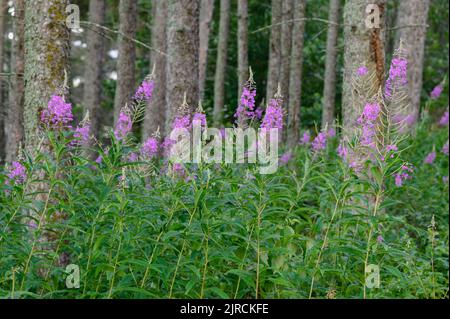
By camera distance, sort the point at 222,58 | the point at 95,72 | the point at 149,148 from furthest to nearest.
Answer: the point at 95,72
the point at 222,58
the point at 149,148

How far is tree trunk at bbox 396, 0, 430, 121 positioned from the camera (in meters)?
17.3

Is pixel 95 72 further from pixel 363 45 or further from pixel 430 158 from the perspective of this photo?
pixel 363 45

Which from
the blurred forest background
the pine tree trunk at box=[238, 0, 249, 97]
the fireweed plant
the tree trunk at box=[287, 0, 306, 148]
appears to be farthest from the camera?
the pine tree trunk at box=[238, 0, 249, 97]

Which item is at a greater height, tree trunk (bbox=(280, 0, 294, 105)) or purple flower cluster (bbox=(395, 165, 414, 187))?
tree trunk (bbox=(280, 0, 294, 105))

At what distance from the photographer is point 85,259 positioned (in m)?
6.27

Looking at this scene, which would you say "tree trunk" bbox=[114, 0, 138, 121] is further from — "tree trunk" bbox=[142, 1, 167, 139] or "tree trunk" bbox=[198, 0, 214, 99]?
"tree trunk" bbox=[198, 0, 214, 99]

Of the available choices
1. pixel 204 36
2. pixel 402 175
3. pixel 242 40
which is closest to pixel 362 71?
pixel 402 175

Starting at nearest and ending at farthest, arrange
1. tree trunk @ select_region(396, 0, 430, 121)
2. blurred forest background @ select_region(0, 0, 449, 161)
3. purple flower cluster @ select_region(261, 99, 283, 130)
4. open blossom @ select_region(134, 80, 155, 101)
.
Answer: purple flower cluster @ select_region(261, 99, 283, 130) → open blossom @ select_region(134, 80, 155, 101) → blurred forest background @ select_region(0, 0, 449, 161) → tree trunk @ select_region(396, 0, 430, 121)

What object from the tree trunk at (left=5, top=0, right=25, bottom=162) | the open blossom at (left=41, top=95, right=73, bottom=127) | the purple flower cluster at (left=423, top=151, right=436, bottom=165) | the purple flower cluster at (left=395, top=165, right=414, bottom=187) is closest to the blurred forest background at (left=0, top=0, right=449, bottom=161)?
the tree trunk at (left=5, top=0, right=25, bottom=162)

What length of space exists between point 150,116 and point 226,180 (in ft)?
38.5

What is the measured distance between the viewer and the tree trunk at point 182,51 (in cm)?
1042

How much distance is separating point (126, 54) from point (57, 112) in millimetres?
9905

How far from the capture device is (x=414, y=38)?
17.5 m

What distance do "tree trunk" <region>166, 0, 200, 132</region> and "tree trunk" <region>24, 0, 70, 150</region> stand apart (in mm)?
2519
